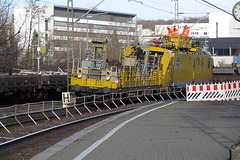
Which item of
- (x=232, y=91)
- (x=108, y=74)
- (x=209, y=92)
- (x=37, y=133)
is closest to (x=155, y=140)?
(x=37, y=133)

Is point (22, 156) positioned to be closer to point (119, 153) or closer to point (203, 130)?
point (119, 153)

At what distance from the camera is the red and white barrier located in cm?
2758

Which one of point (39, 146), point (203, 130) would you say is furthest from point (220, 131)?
point (39, 146)

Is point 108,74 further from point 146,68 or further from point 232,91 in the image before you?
point 232,91

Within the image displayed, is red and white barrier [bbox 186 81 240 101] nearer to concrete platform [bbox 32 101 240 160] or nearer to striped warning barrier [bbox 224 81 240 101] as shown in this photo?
striped warning barrier [bbox 224 81 240 101]

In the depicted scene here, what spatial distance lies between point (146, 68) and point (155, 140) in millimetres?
16379

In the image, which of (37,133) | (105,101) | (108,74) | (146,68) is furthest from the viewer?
(146,68)

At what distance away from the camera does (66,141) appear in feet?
40.3

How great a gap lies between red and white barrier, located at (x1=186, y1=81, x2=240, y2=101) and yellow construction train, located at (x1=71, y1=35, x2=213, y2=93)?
241 centimetres

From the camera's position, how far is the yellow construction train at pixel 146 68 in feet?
82.3

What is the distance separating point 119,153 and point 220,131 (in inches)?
172

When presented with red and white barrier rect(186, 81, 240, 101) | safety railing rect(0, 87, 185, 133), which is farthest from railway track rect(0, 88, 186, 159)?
red and white barrier rect(186, 81, 240, 101)

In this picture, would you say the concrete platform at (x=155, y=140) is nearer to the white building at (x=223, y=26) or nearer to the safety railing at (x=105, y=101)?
the safety railing at (x=105, y=101)

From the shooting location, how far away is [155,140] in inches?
460
